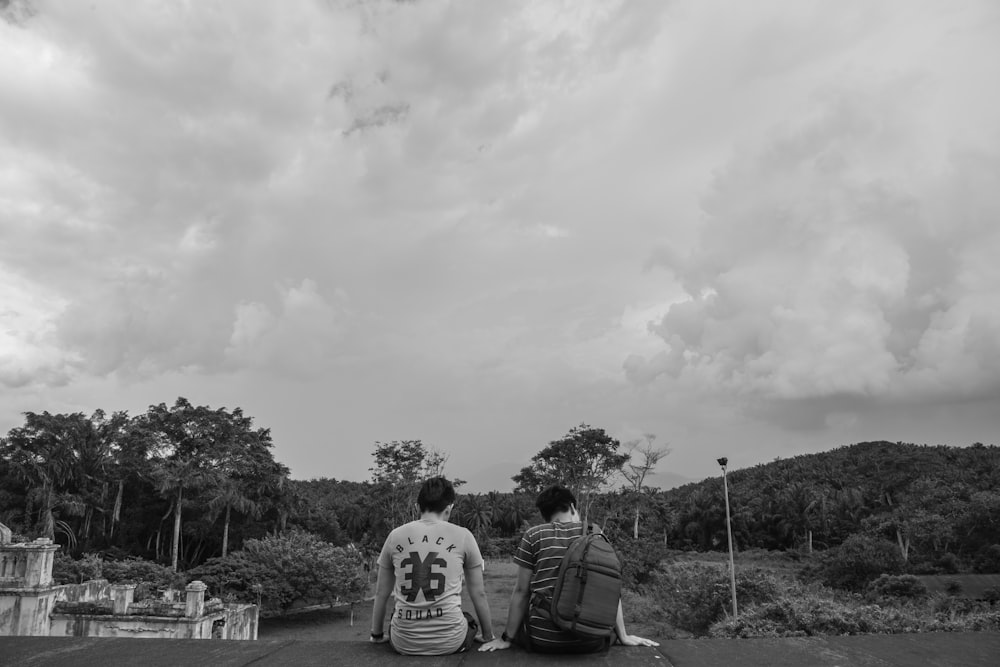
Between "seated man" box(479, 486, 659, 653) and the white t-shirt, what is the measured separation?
0.74 ft

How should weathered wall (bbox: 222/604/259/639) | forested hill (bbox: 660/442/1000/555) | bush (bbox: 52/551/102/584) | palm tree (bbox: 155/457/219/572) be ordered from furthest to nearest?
1. forested hill (bbox: 660/442/1000/555)
2. palm tree (bbox: 155/457/219/572)
3. bush (bbox: 52/551/102/584)
4. weathered wall (bbox: 222/604/259/639)

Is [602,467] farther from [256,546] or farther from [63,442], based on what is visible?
[63,442]

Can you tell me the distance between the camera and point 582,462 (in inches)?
1382

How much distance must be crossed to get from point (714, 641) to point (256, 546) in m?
27.2

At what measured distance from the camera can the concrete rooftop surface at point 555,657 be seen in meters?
2.70

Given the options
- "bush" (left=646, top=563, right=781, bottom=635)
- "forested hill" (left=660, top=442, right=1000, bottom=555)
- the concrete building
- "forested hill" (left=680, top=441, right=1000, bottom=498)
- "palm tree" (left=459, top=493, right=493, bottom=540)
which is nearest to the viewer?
the concrete building

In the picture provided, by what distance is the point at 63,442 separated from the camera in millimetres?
32188

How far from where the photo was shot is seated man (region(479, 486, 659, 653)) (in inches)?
111

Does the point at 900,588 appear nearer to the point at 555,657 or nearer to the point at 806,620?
the point at 806,620

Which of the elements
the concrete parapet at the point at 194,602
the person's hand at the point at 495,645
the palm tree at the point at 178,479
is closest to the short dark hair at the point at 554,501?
the person's hand at the point at 495,645

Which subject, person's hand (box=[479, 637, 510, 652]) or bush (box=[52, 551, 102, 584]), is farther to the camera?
bush (box=[52, 551, 102, 584])

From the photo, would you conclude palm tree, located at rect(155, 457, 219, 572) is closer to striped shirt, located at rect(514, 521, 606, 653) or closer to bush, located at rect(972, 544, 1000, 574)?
striped shirt, located at rect(514, 521, 606, 653)

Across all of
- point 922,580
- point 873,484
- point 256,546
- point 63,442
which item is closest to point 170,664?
point 256,546

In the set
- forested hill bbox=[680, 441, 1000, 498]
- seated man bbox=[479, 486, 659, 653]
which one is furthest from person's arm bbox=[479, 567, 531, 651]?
forested hill bbox=[680, 441, 1000, 498]
